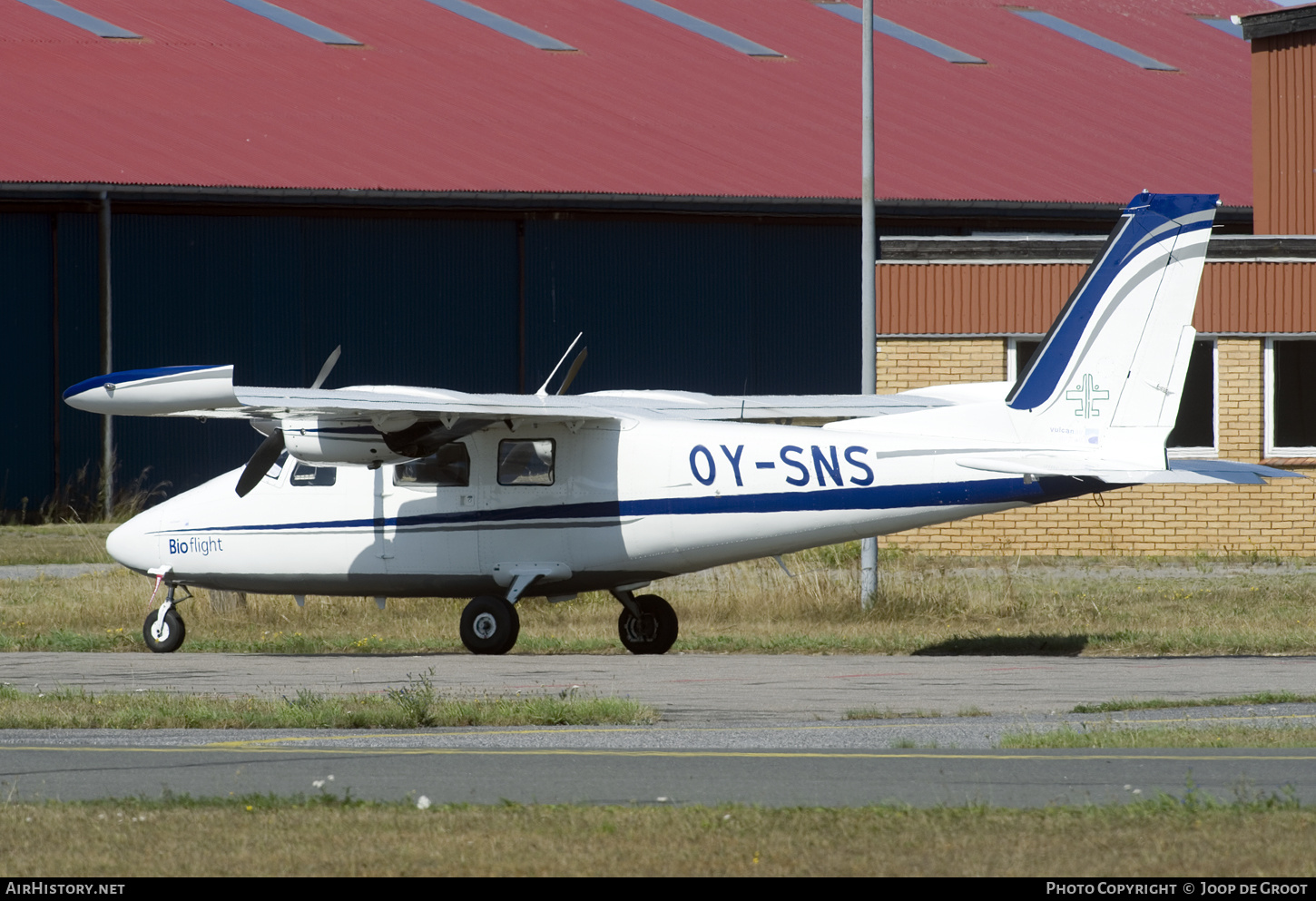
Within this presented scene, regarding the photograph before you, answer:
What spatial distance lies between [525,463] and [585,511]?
2.66ft

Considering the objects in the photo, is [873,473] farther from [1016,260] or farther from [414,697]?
[1016,260]

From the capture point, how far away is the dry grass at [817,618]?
18.8 metres

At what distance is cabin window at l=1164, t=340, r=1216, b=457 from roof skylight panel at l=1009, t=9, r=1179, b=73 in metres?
21.9

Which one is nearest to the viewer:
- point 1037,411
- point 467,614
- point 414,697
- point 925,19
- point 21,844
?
point 21,844

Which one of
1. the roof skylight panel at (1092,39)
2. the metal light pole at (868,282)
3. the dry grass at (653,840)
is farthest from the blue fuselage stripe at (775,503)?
the roof skylight panel at (1092,39)

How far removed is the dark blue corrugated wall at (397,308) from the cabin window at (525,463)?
60.8 ft

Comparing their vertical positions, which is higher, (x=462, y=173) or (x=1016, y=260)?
(x=462, y=173)

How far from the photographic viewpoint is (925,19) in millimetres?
49594

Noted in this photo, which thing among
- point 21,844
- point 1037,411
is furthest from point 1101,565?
point 21,844

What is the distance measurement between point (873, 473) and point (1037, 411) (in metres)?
1.60

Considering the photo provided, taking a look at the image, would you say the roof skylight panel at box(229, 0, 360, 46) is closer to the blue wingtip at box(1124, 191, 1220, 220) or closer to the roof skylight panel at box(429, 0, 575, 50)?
the roof skylight panel at box(429, 0, 575, 50)

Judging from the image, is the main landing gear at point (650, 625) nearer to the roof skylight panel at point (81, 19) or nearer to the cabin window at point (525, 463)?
the cabin window at point (525, 463)

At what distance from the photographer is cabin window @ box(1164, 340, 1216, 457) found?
28219 millimetres

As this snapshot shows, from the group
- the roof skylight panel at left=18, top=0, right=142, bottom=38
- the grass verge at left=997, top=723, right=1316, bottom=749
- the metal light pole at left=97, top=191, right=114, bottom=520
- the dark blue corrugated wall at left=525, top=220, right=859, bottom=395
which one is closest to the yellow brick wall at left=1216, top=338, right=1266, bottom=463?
the dark blue corrugated wall at left=525, top=220, right=859, bottom=395
